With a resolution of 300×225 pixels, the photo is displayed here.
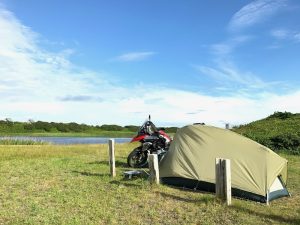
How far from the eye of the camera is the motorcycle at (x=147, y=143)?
16.8m

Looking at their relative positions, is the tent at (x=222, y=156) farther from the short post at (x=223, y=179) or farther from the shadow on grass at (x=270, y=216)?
the shadow on grass at (x=270, y=216)

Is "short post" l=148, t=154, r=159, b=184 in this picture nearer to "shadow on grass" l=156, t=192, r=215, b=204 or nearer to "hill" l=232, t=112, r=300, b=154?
"shadow on grass" l=156, t=192, r=215, b=204

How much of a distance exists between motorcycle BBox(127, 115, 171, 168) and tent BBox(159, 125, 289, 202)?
11.7ft

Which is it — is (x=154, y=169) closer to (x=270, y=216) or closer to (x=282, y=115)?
(x=270, y=216)

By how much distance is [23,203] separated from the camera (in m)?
9.93

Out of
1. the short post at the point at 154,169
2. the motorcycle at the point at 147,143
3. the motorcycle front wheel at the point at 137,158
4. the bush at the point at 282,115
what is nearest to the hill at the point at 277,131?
the bush at the point at 282,115

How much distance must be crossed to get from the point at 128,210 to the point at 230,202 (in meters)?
2.42

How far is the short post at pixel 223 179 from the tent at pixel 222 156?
140 centimetres

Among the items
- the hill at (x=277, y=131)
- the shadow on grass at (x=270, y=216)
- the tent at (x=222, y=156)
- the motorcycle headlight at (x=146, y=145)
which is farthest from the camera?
the hill at (x=277, y=131)

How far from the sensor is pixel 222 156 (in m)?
12.0

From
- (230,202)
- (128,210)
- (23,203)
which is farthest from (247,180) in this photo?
(23,203)

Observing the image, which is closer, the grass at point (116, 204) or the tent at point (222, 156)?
the grass at point (116, 204)

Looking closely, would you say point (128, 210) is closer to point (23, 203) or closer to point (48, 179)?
point (23, 203)

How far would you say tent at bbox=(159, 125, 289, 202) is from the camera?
11.2 meters
